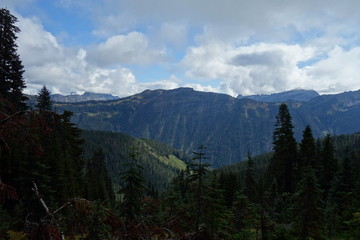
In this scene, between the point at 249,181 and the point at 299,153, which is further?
the point at 249,181

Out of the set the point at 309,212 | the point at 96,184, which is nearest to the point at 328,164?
the point at 309,212

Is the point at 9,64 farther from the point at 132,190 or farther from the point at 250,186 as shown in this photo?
the point at 250,186

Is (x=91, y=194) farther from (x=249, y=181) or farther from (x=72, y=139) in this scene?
(x=249, y=181)

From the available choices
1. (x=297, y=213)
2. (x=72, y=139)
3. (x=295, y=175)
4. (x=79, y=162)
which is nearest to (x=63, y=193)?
(x=72, y=139)

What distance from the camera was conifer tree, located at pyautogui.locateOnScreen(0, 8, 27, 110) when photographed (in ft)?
103

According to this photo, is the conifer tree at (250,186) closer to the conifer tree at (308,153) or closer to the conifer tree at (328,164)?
the conifer tree at (308,153)

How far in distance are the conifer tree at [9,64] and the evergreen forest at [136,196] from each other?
112 mm

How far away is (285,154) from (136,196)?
1729 inches

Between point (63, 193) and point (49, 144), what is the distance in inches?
264

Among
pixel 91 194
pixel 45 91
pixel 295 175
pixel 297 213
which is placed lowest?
pixel 91 194

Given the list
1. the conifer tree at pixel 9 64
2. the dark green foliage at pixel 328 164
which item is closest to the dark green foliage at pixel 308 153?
the dark green foliage at pixel 328 164

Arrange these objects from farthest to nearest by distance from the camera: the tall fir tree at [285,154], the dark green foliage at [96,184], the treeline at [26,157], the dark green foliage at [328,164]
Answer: the dark green foliage at [96,184] → the tall fir tree at [285,154] → the dark green foliage at [328,164] → the treeline at [26,157]

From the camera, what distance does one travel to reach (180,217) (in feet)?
19.5

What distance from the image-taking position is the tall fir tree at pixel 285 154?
171 feet
